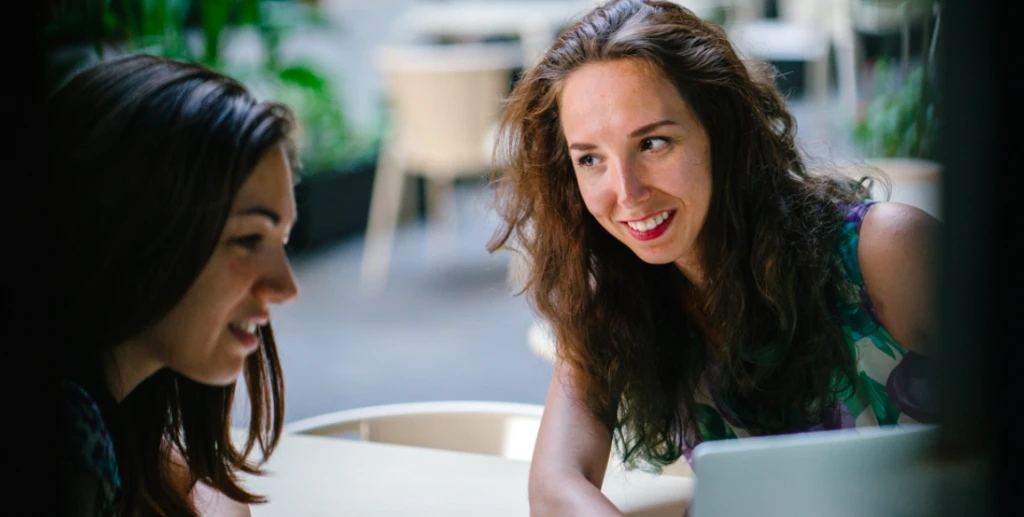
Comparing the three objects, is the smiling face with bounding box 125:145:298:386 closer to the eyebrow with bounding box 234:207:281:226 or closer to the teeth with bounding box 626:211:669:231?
the eyebrow with bounding box 234:207:281:226

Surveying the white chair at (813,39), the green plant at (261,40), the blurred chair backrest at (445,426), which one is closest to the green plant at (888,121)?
the blurred chair backrest at (445,426)

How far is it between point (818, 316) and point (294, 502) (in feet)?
2.24

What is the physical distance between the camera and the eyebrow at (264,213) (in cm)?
94

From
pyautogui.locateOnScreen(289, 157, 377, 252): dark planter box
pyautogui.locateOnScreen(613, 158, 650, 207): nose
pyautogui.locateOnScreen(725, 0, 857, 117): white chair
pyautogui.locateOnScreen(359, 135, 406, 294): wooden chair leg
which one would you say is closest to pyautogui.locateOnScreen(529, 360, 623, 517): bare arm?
pyautogui.locateOnScreen(613, 158, 650, 207): nose

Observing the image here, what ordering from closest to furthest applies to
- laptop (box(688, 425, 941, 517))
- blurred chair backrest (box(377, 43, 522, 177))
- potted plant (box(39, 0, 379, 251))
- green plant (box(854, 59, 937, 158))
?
laptop (box(688, 425, 941, 517)), green plant (box(854, 59, 937, 158)), potted plant (box(39, 0, 379, 251)), blurred chair backrest (box(377, 43, 522, 177))

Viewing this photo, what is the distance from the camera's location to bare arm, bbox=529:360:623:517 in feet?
3.79

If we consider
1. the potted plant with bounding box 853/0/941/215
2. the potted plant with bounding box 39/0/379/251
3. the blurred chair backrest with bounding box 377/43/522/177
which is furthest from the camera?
the blurred chair backrest with bounding box 377/43/522/177

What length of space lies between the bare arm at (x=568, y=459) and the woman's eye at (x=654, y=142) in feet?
1.04

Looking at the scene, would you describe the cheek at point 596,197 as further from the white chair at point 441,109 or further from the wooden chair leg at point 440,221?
the wooden chair leg at point 440,221

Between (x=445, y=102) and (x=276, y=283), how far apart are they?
12.1 ft

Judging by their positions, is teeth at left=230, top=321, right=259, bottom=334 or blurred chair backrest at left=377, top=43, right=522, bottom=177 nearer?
teeth at left=230, top=321, right=259, bottom=334

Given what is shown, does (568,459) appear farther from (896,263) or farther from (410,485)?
(896,263)

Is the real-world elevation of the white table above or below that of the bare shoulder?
below

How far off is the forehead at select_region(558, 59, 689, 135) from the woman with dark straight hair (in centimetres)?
38
